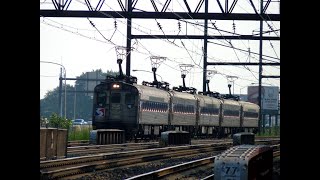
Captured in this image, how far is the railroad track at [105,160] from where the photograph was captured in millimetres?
15148

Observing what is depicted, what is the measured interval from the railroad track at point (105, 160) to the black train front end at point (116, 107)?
5.07m

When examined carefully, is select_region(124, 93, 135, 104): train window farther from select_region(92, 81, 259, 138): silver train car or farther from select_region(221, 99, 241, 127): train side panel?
select_region(221, 99, 241, 127): train side panel

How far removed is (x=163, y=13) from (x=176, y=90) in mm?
18475

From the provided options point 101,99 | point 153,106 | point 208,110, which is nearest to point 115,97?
Answer: point 101,99

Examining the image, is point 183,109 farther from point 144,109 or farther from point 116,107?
point 116,107

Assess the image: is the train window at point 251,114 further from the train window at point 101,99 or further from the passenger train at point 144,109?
the train window at point 101,99

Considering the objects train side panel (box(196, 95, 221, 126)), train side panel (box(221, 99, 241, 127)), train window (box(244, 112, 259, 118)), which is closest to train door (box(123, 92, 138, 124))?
train side panel (box(196, 95, 221, 126))

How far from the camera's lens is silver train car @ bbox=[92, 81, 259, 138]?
3359 cm

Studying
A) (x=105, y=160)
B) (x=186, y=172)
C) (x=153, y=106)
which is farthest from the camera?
(x=153, y=106)

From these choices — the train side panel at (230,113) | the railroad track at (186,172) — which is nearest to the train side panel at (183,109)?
the train side panel at (230,113)

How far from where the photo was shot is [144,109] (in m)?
34.1

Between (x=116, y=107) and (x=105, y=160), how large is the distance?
1432cm
